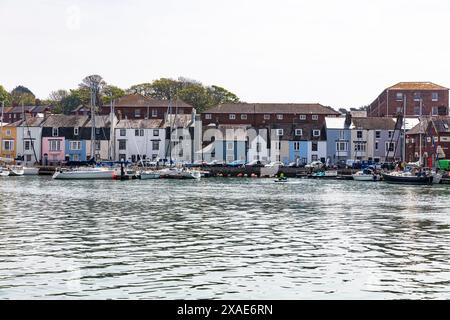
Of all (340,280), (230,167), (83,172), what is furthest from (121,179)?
(340,280)

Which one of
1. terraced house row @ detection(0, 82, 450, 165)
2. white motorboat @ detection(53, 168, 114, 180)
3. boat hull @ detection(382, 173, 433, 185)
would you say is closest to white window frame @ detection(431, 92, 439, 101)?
terraced house row @ detection(0, 82, 450, 165)

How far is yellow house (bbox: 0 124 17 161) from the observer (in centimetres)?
14831

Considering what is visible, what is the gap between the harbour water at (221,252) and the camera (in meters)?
23.4

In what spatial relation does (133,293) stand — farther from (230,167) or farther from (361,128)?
(361,128)

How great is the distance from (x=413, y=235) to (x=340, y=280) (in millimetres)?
14538

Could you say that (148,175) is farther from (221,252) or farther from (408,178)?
(221,252)

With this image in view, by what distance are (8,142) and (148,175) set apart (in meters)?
44.5

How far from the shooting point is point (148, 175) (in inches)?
4660

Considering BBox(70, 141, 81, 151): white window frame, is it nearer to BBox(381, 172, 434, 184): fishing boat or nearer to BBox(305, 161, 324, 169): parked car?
BBox(305, 161, 324, 169): parked car

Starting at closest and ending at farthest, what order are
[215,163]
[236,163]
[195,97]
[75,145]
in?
[236,163]
[215,163]
[75,145]
[195,97]

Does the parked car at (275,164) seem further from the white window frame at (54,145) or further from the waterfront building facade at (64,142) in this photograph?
the white window frame at (54,145)

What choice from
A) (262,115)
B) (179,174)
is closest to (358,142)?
(262,115)

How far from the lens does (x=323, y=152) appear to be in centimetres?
14562
